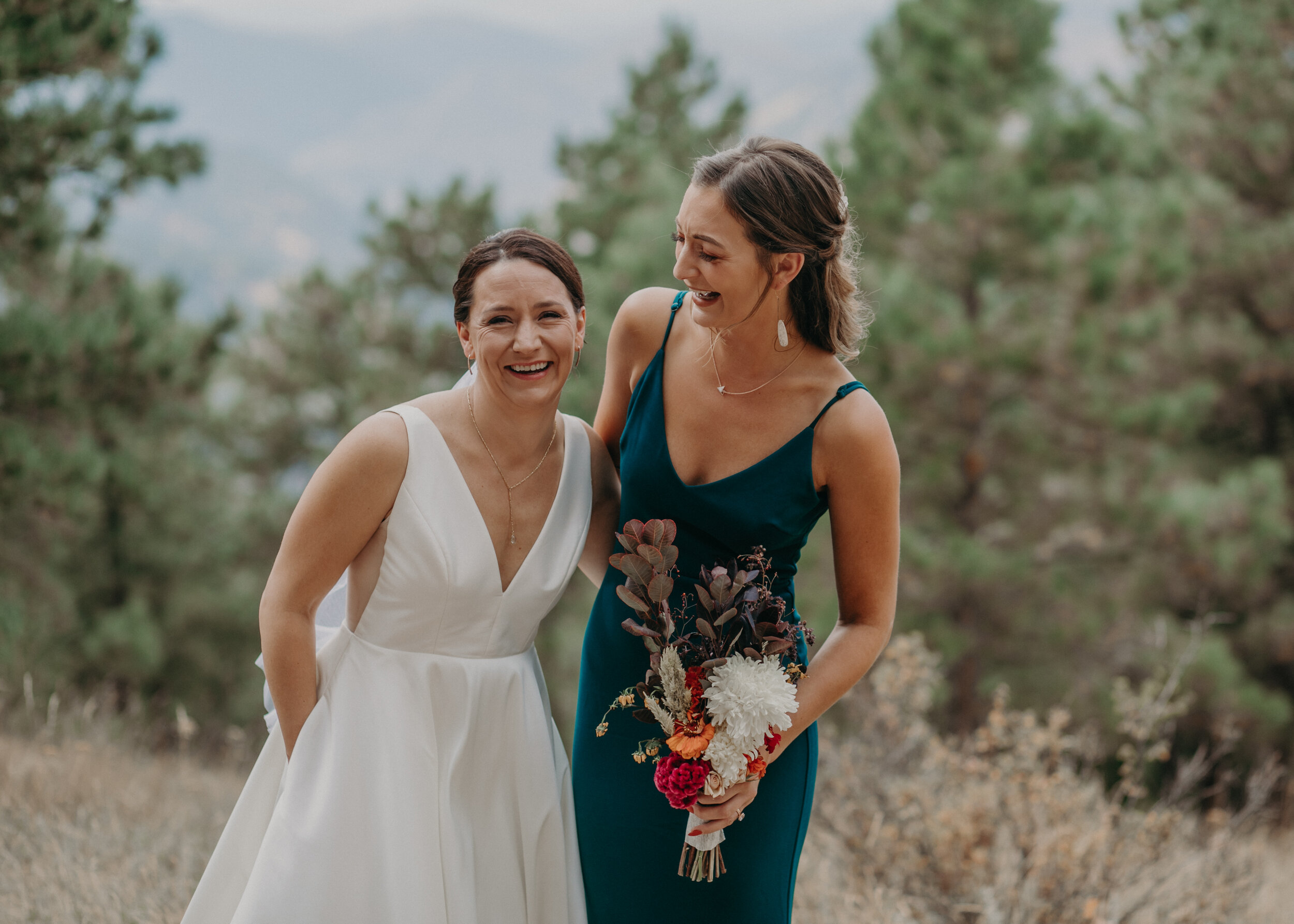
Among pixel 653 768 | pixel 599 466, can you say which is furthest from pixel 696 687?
pixel 599 466

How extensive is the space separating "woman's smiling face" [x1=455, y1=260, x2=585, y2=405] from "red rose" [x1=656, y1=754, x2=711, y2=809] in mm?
862

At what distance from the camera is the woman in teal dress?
95.3 inches

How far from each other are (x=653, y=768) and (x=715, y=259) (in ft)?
3.95

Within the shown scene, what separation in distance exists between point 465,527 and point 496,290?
549 mm

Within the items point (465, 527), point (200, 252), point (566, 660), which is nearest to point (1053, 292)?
point (566, 660)

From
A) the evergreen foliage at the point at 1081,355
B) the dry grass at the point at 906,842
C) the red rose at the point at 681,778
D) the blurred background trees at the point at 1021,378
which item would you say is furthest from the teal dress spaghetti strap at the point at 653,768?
the evergreen foliage at the point at 1081,355

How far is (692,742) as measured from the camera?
210cm

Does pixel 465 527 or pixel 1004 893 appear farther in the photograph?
pixel 1004 893

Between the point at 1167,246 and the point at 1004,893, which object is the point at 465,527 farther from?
the point at 1167,246

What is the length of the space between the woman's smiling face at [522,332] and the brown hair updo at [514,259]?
21 millimetres

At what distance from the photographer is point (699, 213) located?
2.41 metres

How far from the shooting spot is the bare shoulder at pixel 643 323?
2818 millimetres

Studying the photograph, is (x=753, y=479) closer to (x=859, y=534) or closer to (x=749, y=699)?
(x=859, y=534)

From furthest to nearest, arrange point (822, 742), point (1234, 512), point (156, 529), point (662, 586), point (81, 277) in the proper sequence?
point (156, 529)
point (1234, 512)
point (81, 277)
point (822, 742)
point (662, 586)
